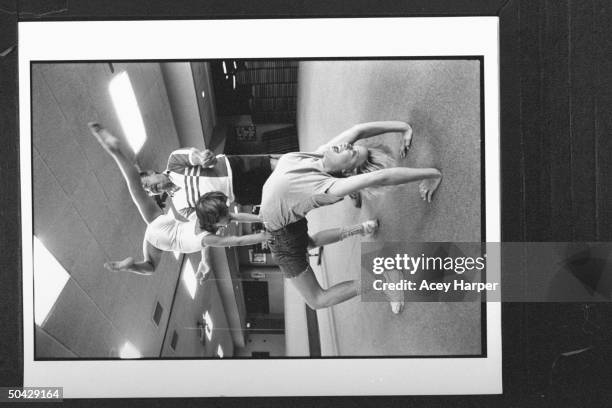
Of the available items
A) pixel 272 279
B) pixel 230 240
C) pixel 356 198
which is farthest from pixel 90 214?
pixel 356 198

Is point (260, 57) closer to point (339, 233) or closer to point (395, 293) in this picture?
point (339, 233)

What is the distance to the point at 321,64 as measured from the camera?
302cm

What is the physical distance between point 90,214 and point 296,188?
977 millimetres

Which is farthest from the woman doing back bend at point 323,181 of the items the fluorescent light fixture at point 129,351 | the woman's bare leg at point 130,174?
the fluorescent light fixture at point 129,351

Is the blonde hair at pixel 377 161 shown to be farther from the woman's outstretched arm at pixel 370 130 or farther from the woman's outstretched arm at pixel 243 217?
the woman's outstretched arm at pixel 243 217

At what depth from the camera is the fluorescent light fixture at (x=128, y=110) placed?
9.80ft

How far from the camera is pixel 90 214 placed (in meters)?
3.01

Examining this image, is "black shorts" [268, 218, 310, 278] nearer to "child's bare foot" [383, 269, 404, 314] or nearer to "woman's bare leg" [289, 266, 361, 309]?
"woman's bare leg" [289, 266, 361, 309]

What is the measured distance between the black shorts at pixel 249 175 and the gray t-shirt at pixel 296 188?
0.03 m

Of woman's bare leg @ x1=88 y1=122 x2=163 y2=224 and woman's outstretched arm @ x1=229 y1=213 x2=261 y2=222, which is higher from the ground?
woman's bare leg @ x1=88 y1=122 x2=163 y2=224

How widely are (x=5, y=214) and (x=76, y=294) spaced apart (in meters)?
0.51

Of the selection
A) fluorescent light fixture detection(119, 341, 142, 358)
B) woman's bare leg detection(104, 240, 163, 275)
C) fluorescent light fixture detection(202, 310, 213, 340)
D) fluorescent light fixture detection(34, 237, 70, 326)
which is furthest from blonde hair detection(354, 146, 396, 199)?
fluorescent light fixture detection(34, 237, 70, 326)

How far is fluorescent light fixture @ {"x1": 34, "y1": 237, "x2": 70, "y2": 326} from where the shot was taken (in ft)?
9.86

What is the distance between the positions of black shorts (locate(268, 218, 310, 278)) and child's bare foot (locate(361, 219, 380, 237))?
270 millimetres
